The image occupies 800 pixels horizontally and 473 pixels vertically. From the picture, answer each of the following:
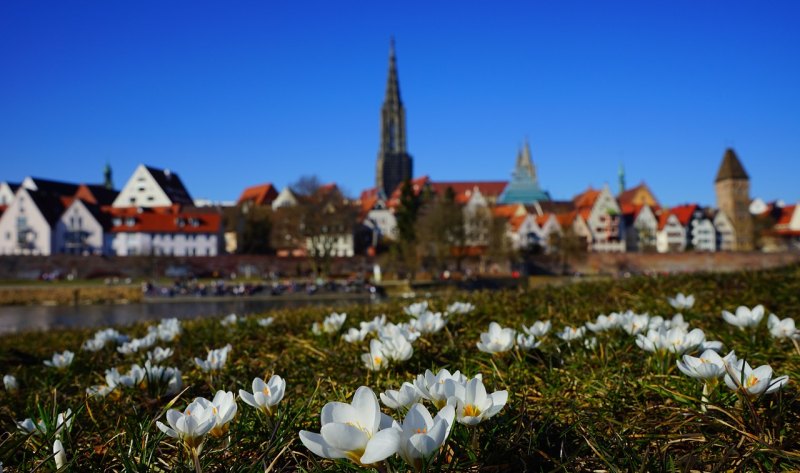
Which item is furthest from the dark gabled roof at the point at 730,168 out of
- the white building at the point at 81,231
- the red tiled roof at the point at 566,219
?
the white building at the point at 81,231

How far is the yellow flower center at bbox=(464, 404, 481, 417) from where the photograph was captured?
4.77 feet

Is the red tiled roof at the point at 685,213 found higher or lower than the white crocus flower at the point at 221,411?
higher

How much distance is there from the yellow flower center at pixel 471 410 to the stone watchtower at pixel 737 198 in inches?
3771

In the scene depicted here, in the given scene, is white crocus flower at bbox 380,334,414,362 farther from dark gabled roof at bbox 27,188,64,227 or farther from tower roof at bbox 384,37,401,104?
tower roof at bbox 384,37,401,104

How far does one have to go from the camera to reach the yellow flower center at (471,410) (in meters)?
1.45

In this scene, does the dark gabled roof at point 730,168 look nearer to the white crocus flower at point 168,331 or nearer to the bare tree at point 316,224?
the bare tree at point 316,224

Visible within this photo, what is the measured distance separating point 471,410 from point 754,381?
33.1 inches

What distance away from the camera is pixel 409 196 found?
72125 mm

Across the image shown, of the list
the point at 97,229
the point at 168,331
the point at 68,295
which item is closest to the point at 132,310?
the point at 68,295

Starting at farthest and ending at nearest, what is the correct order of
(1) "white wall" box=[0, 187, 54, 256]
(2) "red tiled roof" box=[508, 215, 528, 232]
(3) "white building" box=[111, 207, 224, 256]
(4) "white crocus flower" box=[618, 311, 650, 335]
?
1. (2) "red tiled roof" box=[508, 215, 528, 232]
2. (3) "white building" box=[111, 207, 224, 256]
3. (1) "white wall" box=[0, 187, 54, 256]
4. (4) "white crocus flower" box=[618, 311, 650, 335]

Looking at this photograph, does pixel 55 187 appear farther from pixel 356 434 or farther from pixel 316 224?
pixel 356 434

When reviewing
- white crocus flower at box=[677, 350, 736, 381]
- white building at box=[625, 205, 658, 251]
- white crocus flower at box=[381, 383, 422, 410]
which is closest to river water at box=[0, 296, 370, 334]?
white crocus flower at box=[677, 350, 736, 381]

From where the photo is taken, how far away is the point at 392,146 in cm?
13112

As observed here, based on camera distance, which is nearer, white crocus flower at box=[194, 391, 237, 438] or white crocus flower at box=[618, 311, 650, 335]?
white crocus flower at box=[194, 391, 237, 438]
